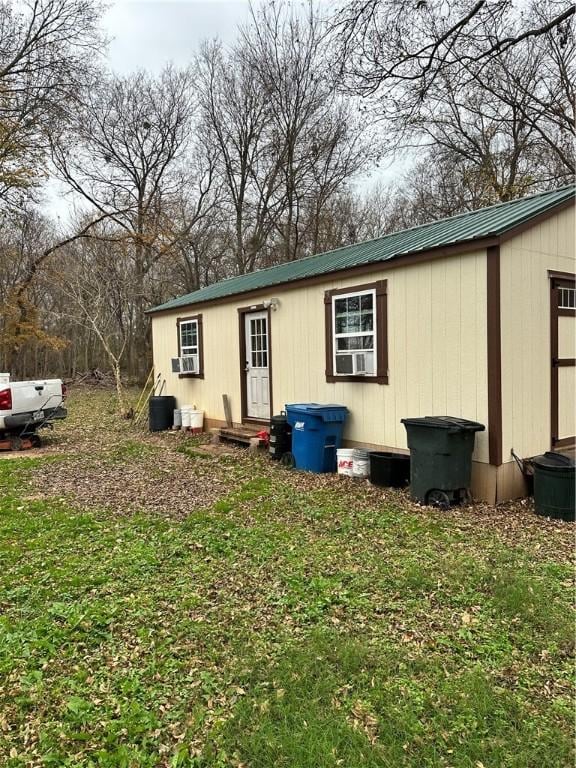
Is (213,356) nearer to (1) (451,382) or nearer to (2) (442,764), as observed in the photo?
(1) (451,382)

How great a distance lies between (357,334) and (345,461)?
5.46 ft

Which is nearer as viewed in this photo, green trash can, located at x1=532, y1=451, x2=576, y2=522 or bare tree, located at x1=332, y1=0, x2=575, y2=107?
green trash can, located at x1=532, y1=451, x2=576, y2=522

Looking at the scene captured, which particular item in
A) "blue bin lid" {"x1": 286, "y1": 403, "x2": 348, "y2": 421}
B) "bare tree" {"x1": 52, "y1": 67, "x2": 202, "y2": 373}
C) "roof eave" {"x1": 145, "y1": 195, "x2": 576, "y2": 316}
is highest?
"bare tree" {"x1": 52, "y1": 67, "x2": 202, "y2": 373}

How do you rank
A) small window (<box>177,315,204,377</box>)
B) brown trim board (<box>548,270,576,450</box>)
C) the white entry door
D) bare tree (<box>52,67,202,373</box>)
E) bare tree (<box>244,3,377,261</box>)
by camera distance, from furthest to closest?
bare tree (<box>52,67,202,373</box>), bare tree (<box>244,3,377,261</box>), small window (<box>177,315,204,377</box>), the white entry door, brown trim board (<box>548,270,576,450</box>)

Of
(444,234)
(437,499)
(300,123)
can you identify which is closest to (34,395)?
(437,499)

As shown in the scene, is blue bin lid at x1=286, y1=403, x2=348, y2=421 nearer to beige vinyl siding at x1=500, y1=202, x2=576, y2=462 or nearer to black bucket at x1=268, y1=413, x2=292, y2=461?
black bucket at x1=268, y1=413, x2=292, y2=461

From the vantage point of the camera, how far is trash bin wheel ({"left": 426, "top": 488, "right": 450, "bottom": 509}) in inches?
197

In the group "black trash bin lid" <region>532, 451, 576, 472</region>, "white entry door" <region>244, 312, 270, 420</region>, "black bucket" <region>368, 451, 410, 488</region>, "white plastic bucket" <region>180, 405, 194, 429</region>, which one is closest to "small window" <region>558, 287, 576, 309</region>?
"black trash bin lid" <region>532, 451, 576, 472</region>

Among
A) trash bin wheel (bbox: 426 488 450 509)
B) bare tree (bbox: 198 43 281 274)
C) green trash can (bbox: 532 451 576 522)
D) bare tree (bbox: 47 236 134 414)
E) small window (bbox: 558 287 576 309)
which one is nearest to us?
green trash can (bbox: 532 451 576 522)

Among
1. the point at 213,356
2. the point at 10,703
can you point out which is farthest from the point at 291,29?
the point at 10,703

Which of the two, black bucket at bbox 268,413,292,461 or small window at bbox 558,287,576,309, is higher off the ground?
small window at bbox 558,287,576,309

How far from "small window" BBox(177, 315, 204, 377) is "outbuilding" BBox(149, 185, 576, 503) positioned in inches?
111

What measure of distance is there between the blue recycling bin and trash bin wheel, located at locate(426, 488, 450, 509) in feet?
Result: 5.76

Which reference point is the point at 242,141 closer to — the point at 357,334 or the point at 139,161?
the point at 139,161
